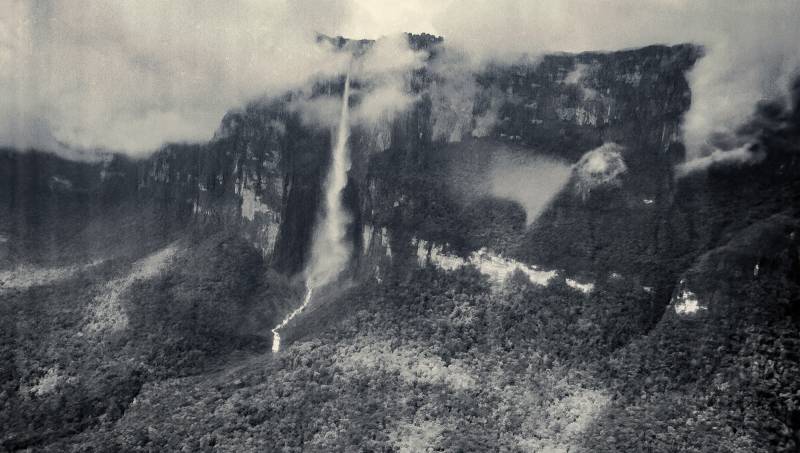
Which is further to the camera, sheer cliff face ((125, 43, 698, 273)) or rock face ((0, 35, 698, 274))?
rock face ((0, 35, 698, 274))

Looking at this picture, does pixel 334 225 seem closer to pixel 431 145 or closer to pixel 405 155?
pixel 405 155

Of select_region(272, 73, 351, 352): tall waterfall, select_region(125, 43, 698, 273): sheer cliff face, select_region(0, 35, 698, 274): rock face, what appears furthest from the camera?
select_region(272, 73, 351, 352): tall waterfall

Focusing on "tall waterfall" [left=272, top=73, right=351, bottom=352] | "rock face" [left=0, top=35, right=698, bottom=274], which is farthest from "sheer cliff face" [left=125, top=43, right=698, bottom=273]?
"tall waterfall" [left=272, top=73, right=351, bottom=352]

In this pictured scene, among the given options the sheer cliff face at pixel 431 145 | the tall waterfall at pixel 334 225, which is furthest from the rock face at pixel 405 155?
the tall waterfall at pixel 334 225

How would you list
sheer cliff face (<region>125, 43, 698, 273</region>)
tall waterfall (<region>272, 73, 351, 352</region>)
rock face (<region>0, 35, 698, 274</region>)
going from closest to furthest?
sheer cliff face (<region>125, 43, 698, 273</region>)
rock face (<region>0, 35, 698, 274</region>)
tall waterfall (<region>272, 73, 351, 352</region>)

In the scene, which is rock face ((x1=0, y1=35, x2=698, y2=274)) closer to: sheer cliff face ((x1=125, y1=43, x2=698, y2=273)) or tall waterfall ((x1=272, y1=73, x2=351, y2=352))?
sheer cliff face ((x1=125, y1=43, x2=698, y2=273))

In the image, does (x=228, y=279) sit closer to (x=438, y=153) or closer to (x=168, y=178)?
(x=168, y=178)

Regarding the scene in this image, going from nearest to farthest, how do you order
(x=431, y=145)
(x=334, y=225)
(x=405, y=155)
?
(x=431, y=145), (x=405, y=155), (x=334, y=225)

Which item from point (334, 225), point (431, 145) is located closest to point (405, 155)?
point (431, 145)
